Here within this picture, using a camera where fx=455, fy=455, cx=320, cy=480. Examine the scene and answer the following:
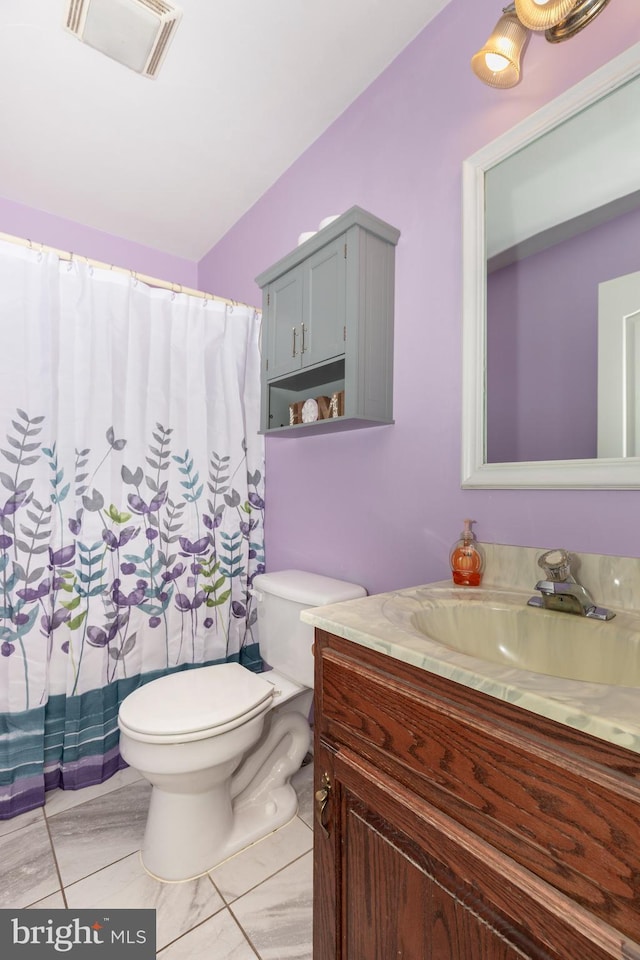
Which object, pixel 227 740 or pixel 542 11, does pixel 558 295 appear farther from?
pixel 227 740

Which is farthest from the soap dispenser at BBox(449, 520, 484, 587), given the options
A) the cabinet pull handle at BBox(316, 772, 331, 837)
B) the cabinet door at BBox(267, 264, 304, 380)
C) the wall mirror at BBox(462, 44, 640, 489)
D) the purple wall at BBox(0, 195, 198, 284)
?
the purple wall at BBox(0, 195, 198, 284)

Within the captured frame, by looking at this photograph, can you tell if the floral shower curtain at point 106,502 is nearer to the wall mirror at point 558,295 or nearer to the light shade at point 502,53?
the wall mirror at point 558,295

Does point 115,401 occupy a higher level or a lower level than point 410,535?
higher

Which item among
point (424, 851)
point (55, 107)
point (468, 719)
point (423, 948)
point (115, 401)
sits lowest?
point (423, 948)

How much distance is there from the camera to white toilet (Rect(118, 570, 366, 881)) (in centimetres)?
124

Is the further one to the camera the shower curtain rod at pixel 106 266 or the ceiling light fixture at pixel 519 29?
the shower curtain rod at pixel 106 266

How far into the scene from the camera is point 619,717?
1.62 ft

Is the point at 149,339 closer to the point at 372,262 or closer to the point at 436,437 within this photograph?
the point at 372,262

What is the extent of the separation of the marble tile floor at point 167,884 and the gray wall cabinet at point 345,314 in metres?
1.34

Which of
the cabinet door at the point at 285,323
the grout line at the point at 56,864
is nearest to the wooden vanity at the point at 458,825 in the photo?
the grout line at the point at 56,864

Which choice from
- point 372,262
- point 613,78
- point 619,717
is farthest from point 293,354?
point 619,717

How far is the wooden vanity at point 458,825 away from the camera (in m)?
0.50

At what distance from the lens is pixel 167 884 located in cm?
128

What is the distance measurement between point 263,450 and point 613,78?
64.1 inches
